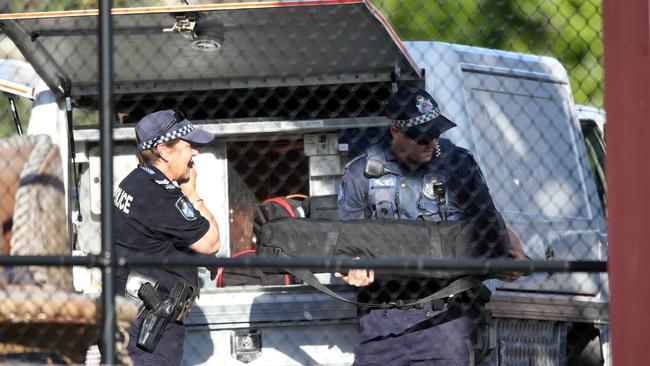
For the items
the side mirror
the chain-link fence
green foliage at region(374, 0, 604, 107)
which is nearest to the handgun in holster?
the chain-link fence

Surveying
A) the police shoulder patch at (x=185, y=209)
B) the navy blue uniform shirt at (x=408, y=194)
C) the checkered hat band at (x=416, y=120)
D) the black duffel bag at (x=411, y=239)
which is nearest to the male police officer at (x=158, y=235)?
the police shoulder patch at (x=185, y=209)

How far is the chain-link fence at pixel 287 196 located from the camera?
15.5 feet

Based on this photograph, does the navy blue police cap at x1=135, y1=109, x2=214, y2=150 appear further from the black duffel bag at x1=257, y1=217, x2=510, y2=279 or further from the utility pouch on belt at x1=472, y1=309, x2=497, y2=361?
the utility pouch on belt at x1=472, y1=309, x2=497, y2=361

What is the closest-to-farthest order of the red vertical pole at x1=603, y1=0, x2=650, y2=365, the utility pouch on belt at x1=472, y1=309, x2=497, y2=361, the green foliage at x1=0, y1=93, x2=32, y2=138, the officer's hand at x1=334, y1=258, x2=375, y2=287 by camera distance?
the red vertical pole at x1=603, y1=0, x2=650, y2=365
the officer's hand at x1=334, y1=258, x2=375, y2=287
the utility pouch on belt at x1=472, y1=309, x2=497, y2=361
the green foliage at x1=0, y1=93, x2=32, y2=138

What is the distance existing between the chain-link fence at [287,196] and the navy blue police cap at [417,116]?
0.04ft

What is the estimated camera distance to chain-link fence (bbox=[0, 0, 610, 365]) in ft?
A: 15.5

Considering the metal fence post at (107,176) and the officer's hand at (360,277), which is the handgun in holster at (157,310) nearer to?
the officer's hand at (360,277)

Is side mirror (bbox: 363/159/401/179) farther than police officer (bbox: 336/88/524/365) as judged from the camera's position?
Yes

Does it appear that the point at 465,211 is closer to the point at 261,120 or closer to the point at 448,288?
the point at 448,288

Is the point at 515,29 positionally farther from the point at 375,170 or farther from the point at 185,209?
the point at 185,209

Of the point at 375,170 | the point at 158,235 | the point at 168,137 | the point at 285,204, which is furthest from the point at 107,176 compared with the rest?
the point at 285,204

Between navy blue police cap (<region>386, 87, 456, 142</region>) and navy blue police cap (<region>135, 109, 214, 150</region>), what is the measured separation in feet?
3.07

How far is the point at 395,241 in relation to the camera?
5.46 meters

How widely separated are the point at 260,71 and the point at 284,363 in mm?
1598
